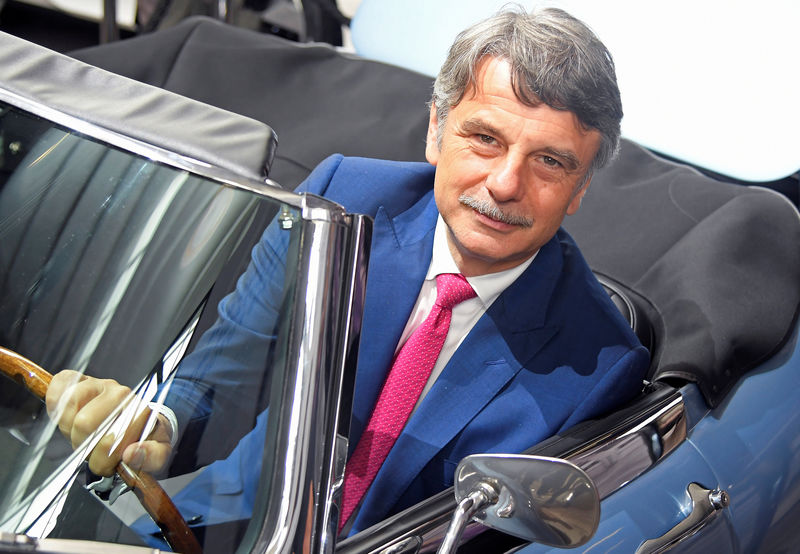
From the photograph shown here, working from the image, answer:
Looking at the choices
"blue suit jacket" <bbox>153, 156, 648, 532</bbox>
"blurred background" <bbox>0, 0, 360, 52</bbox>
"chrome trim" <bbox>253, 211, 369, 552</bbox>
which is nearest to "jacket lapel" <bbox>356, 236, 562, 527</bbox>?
"blue suit jacket" <bbox>153, 156, 648, 532</bbox>

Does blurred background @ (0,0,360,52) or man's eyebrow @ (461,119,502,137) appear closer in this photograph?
man's eyebrow @ (461,119,502,137)

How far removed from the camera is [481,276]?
164cm

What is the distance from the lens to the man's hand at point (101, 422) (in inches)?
35.9

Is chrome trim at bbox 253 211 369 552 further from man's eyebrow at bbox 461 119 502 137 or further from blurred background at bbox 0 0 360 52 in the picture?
blurred background at bbox 0 0 360 52

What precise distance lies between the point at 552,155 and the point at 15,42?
867mm

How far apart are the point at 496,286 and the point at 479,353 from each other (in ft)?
0.46

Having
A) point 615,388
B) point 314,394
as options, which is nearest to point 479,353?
point 615,388

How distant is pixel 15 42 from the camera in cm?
127

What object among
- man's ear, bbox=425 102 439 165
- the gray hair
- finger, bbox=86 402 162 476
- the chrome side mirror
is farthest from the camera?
man's ear, bbox=425 102 439 165

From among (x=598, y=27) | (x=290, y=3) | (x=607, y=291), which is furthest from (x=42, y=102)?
(x=290, y=3)

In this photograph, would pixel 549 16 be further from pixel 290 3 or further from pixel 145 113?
pixel 290 3

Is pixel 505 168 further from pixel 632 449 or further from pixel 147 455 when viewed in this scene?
pixel 147 455

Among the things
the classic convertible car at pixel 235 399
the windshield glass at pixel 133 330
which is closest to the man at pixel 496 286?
the classic convertible car at pixel 235 399

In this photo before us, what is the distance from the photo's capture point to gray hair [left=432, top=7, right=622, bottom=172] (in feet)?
4.91
